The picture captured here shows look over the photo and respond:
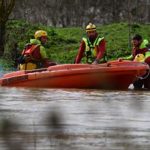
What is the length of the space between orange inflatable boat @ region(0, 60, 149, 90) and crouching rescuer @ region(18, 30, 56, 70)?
636 mm

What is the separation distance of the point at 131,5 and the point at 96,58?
16693 millimetres

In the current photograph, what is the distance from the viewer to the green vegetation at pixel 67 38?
22.8 metres

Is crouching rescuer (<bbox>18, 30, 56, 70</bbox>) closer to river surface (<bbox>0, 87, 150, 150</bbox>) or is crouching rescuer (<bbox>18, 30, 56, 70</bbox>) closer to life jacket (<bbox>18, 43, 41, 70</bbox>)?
life jacket (<bbox>18, 43, 41, 70</bbox>)

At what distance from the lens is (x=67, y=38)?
2602 cm

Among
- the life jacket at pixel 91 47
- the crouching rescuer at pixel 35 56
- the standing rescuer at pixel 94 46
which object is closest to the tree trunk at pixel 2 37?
the crouching rescuer at pixel 35 56

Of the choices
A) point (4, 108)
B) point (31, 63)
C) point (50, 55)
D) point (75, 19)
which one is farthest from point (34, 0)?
point (4, 108)

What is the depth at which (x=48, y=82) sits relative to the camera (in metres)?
12.5

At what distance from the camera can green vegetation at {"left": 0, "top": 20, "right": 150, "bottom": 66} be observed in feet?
74.7

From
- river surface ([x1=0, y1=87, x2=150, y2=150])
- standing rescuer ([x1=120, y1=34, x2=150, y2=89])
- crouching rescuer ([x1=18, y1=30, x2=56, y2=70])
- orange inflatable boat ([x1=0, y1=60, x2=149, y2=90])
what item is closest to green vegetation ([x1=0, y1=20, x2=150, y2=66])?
crouching rescuer ([x1=18, y1=30, x2=56, y2=70])

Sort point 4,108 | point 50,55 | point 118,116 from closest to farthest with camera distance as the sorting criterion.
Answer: point 118,116 → point 4,108 → point 50,55

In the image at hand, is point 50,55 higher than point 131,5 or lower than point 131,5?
lower

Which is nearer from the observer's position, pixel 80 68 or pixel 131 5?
pixel 80 68

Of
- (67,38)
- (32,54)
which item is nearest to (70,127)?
(32,54)

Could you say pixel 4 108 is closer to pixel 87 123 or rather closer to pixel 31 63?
pixel 87 123
